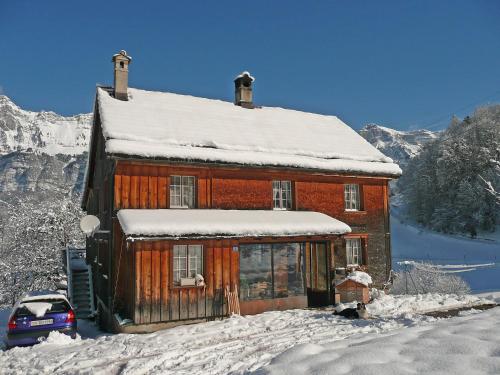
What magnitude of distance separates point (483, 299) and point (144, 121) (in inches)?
603

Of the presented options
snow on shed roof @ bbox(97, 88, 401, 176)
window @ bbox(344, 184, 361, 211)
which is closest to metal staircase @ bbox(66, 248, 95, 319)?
snow on shed roof @ bbox(97, 88, 401, 176)

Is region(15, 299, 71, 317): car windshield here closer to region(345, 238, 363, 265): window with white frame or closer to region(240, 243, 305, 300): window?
region(240, 243, 305, 300): window

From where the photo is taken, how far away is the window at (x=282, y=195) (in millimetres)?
17369

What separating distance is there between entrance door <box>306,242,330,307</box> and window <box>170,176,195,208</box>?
5361 mm

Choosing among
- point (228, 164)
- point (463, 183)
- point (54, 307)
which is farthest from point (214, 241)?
point (463, 183)

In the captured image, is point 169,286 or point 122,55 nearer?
point 169,286

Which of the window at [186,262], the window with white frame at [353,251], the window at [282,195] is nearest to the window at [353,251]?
the window with white frame at [353,251]

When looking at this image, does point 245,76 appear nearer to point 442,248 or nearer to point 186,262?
point 186,262

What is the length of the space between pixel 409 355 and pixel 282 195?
12.1 meters

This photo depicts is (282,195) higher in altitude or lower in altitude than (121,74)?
lower

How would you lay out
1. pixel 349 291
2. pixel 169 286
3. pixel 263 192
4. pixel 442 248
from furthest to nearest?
pixel 442 248 → pixel 263 192 → pixel 349 291 → pixel 169 286

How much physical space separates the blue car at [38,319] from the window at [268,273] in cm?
569

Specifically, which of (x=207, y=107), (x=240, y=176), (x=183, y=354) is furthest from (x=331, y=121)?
(x=183, y=354)

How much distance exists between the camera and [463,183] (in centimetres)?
5028
